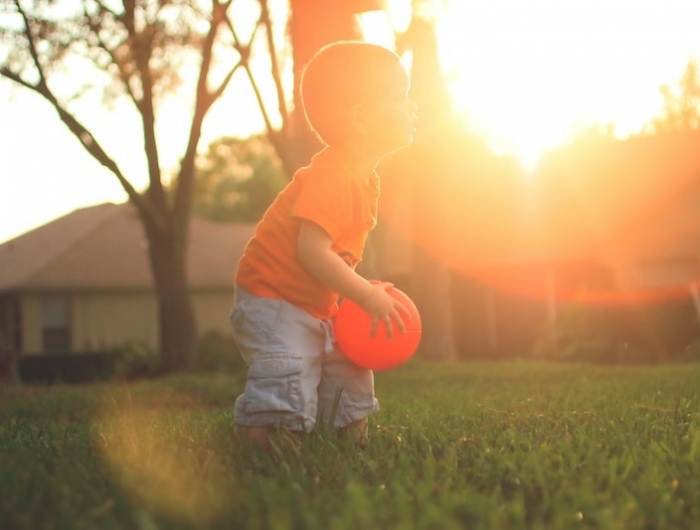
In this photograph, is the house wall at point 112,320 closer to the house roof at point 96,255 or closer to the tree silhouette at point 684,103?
the house roof at point 96,255

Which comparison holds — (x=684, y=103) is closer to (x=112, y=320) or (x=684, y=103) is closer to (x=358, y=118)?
(x=112, y=320)

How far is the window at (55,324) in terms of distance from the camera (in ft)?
99.7

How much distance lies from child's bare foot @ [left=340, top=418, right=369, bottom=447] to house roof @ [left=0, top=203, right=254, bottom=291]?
86.7ft

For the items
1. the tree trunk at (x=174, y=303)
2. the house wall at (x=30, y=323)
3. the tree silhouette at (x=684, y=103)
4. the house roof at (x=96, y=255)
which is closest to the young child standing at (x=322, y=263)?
the tree trunk at (x=174, y=303)

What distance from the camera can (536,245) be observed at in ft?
86.1

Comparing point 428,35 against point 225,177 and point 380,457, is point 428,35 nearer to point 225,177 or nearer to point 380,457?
point 380,457

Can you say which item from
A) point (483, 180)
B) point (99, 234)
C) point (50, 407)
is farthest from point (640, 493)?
point (99, 234)

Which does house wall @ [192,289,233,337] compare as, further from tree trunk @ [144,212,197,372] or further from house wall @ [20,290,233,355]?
tree trunk @ [144,212,197,372]

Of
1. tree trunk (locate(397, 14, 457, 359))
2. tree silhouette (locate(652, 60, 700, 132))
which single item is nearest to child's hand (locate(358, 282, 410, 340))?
tree trunk (locate(397, 14, 457, 359))

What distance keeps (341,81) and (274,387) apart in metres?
1.25

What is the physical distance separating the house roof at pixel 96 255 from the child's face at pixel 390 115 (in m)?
26.4

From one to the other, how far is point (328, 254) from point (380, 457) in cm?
79

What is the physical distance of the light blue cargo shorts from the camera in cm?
385

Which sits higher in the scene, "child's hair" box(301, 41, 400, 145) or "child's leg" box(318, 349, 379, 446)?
"child's hair" box(301, 41, 400, 145)
